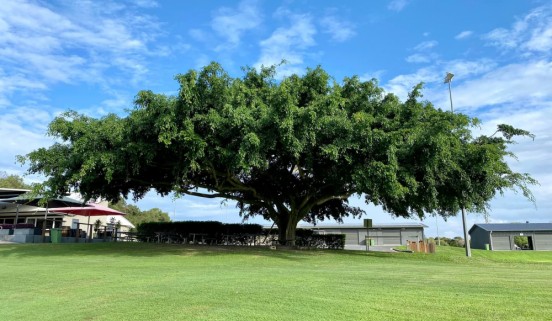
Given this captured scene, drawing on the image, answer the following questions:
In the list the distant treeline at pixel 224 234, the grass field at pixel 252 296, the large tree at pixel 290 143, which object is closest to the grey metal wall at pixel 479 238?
the distant treeline at pixel 224 234

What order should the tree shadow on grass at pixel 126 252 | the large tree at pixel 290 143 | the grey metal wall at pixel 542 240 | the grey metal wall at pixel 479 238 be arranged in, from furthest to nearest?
the grey metal wall at pixel 479 238 < the grey metal wall at pixel 542 240 < the tree shadow on grass at pixel 126 252 < the large tree at pixel 290 143

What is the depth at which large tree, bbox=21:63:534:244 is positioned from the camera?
17594mm

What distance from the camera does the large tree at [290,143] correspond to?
57.7 feet

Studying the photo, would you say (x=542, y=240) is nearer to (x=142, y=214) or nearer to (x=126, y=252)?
(x=126, y=252)

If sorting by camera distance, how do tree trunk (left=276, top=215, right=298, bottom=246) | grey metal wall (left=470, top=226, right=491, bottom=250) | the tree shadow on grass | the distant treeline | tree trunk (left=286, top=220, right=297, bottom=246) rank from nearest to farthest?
1. the tree shadow on grass
2. tree trunk (left=286, top=220, right=297, bottom=246)
3. tree trunk (left=276, top=215, right=298, bottom=246)
4. the distant treeline
5. grey metal wall (left=470, top=226, right=491, bottom=250)

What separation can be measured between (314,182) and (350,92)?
5.26 m

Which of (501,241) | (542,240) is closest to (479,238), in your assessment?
(501,241)

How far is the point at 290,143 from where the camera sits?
17.3 metres

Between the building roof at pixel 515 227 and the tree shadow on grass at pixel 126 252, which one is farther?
the building roof at pixel 515 227

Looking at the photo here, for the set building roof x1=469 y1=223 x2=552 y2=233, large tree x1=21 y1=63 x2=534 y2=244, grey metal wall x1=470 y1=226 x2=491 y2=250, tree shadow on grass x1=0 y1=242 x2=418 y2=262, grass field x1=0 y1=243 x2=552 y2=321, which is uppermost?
large tree x1=21 y1=63 x2=534 y2=244

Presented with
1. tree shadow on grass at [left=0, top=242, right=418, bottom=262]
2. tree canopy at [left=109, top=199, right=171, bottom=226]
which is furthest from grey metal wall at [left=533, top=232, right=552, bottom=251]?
tree canopy at [left=109, top=199, right=171, bottom=226]

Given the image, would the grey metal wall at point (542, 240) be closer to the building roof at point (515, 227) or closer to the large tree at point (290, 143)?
the building roof at point (515, 227)

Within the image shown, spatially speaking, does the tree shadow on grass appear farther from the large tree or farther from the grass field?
the grass field

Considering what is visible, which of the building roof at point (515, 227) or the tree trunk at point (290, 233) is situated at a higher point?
the building roof at point (515, 227)
